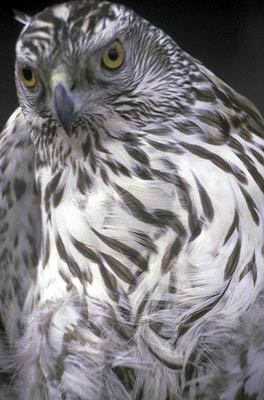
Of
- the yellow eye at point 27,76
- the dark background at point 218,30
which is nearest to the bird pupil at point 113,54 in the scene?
the yellow eye at point 27,76

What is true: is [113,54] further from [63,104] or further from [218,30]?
[218,30]

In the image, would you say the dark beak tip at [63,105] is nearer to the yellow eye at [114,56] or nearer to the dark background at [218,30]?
the yellow eye at [114,56]

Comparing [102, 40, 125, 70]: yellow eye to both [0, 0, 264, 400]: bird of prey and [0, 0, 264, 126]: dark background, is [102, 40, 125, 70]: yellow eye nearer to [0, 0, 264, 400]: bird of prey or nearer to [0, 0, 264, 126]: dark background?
[0, 0, 264, 400]: bird of prey

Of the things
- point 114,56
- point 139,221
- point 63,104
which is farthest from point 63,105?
point 139,221

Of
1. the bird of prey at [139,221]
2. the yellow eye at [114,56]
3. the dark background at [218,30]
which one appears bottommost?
the bird of prey at [139,221]

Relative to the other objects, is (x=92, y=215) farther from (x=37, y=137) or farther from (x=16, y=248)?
(x=16, y=248)

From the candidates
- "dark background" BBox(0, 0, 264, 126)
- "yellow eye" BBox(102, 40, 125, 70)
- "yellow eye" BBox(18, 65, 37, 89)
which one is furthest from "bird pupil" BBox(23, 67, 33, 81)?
"dark background" BBox(0, 0, 264, 126)

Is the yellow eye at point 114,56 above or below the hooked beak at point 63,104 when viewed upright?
above
